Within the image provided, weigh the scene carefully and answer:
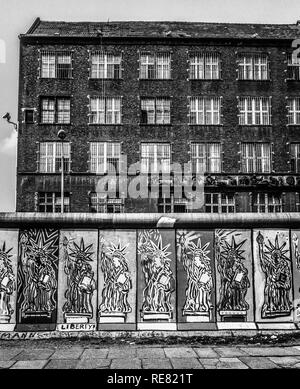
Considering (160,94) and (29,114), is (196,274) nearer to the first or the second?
(160,94)

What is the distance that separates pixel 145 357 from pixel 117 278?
109 inches

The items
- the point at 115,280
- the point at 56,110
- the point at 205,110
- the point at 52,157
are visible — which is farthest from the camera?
the point at 205,110

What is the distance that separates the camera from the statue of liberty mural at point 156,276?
11.3 m

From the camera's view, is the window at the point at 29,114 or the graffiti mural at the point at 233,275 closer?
the graffiti mural at the point at 233,275

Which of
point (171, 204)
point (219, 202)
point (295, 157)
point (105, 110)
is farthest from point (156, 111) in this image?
point (295, 157)

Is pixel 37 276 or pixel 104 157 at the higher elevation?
pixel 104 157

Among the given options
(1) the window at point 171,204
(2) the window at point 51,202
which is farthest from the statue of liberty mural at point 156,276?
(2) the window at point 51,202

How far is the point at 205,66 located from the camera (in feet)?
117

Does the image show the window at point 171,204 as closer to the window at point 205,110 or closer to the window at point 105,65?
the window at point 205,110

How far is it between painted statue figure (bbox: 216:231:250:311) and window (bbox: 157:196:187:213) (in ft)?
72.3

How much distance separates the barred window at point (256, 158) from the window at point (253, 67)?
5128 millimetres

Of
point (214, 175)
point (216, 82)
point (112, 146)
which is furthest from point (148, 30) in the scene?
point (214, 175)

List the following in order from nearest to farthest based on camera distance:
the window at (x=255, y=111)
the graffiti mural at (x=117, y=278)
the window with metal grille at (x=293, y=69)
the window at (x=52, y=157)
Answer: the graffiti mural at (x=117, y=278), the window at (x=52, y=157), the window at (x=255, y=111), the window with metal grille at (x=293, y=69)
